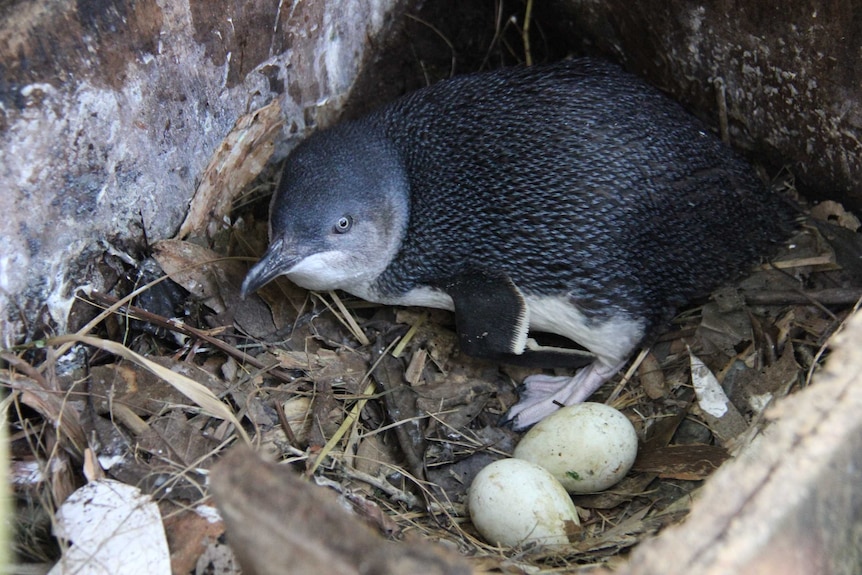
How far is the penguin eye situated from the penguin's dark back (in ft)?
0.90

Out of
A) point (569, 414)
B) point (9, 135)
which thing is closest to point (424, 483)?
point (569, 414)

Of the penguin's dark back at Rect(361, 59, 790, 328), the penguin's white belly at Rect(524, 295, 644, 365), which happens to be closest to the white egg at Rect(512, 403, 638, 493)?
the penguin's white belly at Rect(524, 295, 644, 365)

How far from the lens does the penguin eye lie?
329 cm

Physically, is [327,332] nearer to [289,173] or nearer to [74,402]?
[289,173]

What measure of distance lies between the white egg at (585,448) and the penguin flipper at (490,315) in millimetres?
400

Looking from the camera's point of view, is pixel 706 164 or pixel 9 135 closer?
pixel 9 135

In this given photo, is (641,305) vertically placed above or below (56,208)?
below

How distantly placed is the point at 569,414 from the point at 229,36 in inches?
75.5

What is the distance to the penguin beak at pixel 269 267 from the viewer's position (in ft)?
10.2

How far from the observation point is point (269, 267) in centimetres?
314

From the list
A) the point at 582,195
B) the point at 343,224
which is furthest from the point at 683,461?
the point at 343,224

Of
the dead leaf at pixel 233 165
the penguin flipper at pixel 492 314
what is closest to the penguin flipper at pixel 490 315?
the penguin flipper at pixel 492 314

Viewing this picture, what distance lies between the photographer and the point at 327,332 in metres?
3.59

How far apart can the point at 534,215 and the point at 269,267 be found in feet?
3.37
